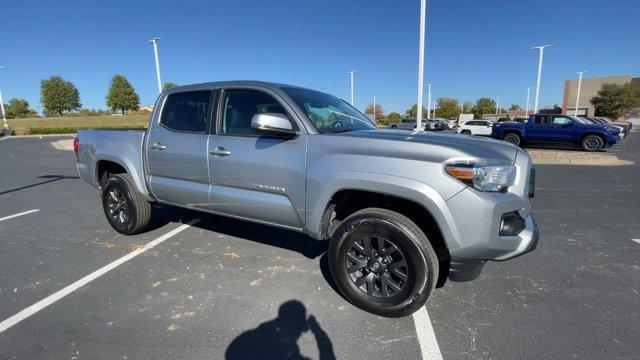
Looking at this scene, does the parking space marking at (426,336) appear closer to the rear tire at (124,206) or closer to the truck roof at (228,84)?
the truck roof at (228,84)

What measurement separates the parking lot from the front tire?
16 cm

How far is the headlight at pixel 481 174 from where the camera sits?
8.07 feet

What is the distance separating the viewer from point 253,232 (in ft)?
16.3

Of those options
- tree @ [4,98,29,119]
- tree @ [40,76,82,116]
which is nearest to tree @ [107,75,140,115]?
tree @ [40,76,82,116]

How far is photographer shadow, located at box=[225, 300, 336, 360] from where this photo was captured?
245 cm

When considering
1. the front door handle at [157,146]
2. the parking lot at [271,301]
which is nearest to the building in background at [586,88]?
the parking lot at [271,301]

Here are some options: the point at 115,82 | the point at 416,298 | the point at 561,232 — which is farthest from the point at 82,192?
the point at 115,82

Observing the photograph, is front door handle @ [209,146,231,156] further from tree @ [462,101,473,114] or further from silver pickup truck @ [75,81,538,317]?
tree @ [462,101,473,114]

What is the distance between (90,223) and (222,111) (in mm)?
3344

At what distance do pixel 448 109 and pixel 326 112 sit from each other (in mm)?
84247

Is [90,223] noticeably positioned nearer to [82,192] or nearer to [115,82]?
[82,192]

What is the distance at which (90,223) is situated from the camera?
5.46 metres

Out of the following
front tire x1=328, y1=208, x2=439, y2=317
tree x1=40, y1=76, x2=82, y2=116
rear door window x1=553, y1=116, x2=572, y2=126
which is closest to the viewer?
→ front tire x1=328, y1=208, x2=439, y2=317

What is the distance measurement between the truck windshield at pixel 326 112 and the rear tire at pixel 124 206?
2472mm
